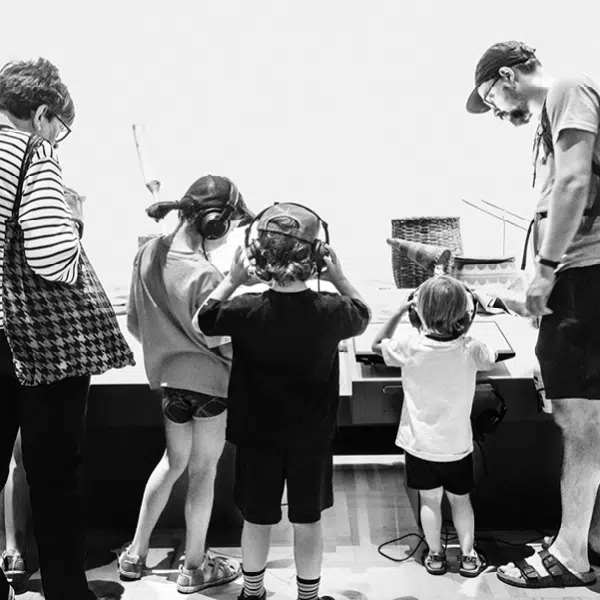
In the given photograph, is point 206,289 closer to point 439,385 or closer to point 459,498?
point 439,385

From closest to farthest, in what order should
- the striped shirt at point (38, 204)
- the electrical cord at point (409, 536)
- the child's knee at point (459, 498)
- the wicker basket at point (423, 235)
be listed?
the striped shirt at point (38, 204)
the child's knee at point (459, 498)
the electrical cord at point (409, 536)
the wicker basket at point (423, 235)

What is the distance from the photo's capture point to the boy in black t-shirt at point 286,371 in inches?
81.5

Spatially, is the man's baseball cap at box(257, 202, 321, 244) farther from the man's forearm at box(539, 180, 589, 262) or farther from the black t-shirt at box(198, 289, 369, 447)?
the man's forearm at box(539, 180, 589, 262)

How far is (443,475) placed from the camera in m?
2.47

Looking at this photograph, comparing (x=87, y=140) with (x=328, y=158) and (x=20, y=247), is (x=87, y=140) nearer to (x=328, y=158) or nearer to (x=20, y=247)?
(x=328, y=158)

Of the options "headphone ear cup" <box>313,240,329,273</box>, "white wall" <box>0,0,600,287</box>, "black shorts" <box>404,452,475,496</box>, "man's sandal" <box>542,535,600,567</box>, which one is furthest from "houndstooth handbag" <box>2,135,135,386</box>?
"white wall" <box>0,0,600,287</box>

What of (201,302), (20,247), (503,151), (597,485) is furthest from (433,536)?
(503,151)

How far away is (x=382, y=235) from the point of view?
582 cm

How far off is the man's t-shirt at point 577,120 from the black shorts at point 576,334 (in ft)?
0.15

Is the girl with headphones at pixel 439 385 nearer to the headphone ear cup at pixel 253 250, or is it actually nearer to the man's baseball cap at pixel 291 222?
the man's baseball cap at pixel 291 222

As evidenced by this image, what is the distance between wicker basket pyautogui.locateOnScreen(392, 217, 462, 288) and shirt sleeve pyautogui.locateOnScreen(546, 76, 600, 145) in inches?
62.1

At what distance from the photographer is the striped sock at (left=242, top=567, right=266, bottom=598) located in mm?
2215

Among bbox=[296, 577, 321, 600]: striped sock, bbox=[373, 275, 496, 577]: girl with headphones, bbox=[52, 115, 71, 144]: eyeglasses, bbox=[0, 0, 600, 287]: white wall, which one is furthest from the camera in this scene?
bbox=[0, 0, 600, 287]: white wall

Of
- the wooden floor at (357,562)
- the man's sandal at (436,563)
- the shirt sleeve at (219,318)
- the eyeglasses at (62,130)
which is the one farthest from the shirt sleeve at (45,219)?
the man's sandal at (436,563)
